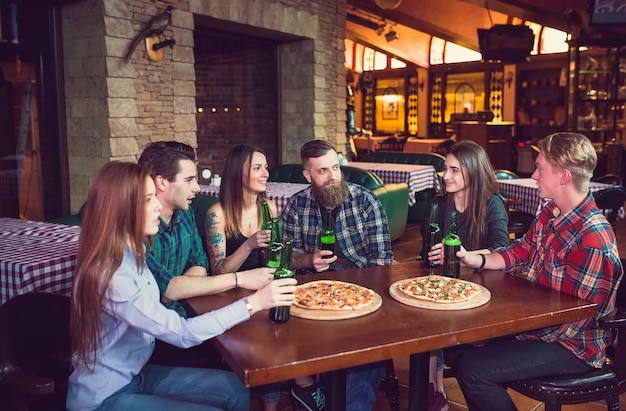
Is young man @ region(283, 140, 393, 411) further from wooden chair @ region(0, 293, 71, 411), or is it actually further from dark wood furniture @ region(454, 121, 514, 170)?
dark wood furniture @ region(454, 121, 514, 170)

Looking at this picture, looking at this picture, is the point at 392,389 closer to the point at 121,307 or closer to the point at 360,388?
the point at 360,388

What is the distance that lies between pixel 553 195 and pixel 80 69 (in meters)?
4.63

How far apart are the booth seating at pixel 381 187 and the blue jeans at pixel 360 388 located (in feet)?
11.7

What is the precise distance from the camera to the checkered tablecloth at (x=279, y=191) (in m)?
5.08

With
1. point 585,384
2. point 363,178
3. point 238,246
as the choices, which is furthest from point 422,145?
point 585,384

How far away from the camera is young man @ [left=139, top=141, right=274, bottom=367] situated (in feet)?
7.86

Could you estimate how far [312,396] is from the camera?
2.52m

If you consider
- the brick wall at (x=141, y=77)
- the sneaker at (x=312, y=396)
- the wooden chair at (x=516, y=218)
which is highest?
the brick wall at (x=141, y=77)

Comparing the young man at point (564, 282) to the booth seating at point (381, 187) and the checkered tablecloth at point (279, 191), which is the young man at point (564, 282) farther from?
the booth seating at point (381, 187)

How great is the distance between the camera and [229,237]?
300 cm

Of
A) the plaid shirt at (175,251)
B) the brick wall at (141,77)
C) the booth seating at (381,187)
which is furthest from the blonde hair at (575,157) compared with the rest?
the brick wall at (141,77)

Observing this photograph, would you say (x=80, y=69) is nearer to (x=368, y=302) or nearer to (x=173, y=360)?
(x=173, y=360)

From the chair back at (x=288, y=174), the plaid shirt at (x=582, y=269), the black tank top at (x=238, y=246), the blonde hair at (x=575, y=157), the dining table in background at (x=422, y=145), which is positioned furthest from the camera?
the dining table in background at (x=422, y=145)

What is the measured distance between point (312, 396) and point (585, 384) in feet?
3.33
